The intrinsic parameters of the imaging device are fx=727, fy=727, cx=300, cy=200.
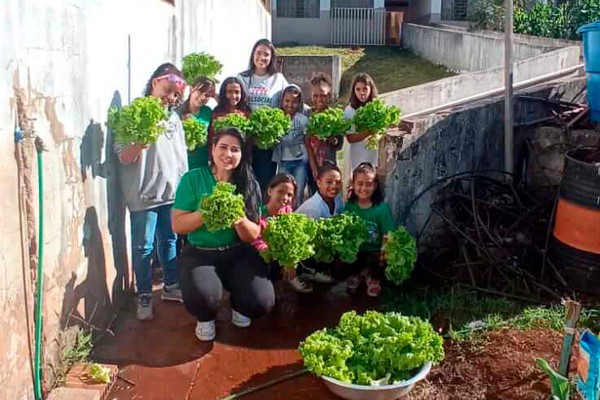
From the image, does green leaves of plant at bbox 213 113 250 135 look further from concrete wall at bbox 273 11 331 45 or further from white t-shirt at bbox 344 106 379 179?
concrete wall at bbox 273 11 331 45

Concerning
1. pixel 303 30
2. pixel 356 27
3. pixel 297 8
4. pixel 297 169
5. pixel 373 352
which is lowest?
pixel 373 352

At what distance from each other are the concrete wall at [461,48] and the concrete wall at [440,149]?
7906mm

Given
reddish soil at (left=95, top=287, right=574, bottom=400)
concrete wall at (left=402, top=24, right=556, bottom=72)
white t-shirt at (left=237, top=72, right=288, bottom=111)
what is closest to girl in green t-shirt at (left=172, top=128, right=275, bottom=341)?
reddish soil at (left=95, top=287, right=574, bottom=400)

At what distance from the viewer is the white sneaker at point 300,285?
5582 mm

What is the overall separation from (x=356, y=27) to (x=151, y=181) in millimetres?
20477

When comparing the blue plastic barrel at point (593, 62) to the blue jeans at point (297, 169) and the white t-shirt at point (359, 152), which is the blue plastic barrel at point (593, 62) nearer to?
the white t-shirt at point (359, 152)

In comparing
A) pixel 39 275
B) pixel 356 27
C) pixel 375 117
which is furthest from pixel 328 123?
pixel 356 27

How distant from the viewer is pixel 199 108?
5.64 metres

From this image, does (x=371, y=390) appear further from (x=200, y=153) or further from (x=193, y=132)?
(x=200, y=153)

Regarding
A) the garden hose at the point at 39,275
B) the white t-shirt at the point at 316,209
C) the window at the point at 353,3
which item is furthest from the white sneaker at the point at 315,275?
the window at the point at 353,3

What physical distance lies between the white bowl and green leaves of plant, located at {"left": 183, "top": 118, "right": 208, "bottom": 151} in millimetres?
2269

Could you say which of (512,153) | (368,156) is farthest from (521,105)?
(368,156)

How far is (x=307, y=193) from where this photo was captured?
6.21 meters

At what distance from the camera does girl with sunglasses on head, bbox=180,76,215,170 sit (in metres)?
5.52
